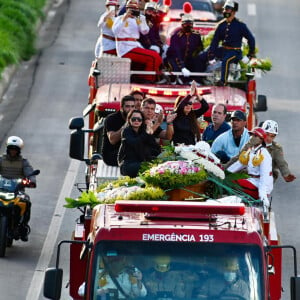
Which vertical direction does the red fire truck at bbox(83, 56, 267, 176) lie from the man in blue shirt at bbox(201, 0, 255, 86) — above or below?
below

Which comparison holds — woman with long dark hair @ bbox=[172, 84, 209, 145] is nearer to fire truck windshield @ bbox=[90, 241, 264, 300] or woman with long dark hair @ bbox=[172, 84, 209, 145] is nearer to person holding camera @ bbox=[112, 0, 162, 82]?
person holding camera @ bbox=[112, 0, 162, 82]

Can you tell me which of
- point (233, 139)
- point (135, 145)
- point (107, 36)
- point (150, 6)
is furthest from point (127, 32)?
point (135, 145)

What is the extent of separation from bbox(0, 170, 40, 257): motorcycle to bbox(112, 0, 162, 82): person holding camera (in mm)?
3856

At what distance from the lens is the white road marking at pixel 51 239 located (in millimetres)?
18869

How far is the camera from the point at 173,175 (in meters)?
15.0

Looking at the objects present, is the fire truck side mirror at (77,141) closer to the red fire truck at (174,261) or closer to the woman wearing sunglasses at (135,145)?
the woman wearing sunglasses at (135,145)

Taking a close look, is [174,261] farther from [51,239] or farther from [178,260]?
[51,239]

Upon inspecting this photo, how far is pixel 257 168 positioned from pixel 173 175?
1454mm

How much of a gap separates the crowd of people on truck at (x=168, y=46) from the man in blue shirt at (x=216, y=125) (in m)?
4.50

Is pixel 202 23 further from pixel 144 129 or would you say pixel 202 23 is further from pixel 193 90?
pixel 144 129

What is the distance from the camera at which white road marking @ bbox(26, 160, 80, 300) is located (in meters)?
18.9

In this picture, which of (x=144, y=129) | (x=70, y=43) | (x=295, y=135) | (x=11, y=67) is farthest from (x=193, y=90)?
Result: (x=70, y=43)

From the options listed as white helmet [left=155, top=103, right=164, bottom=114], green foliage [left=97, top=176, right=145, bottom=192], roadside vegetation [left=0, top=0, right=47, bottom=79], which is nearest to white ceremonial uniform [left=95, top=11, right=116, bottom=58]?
white helmet [left=155, top=103, right=164, bottom=114]

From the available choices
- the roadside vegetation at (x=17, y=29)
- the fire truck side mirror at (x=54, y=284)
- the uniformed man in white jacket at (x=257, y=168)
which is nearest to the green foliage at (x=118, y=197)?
the uniformed man in white jacket at (x=257, y=168)
